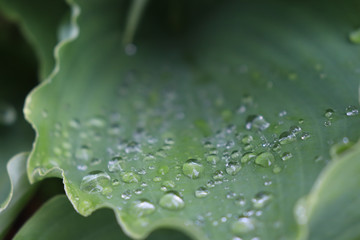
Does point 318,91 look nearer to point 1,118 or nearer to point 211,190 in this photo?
point 211,190

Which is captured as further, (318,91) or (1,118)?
(1,118)

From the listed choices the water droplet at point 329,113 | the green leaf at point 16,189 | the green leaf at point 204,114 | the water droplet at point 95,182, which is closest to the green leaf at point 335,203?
the green leaf at point 204,114

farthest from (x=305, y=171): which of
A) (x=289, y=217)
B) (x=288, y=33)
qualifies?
(x=288, y=33)

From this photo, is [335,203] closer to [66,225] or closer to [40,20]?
[66,225]

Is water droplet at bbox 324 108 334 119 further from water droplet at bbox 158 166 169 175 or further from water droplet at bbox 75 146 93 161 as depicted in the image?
water droplet at bbox 75 146 93 161

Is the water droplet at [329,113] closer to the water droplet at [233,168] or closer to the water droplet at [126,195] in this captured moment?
the water droplet at [233,168]

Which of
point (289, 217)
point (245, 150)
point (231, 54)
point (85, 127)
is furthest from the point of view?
point (231, 54)
